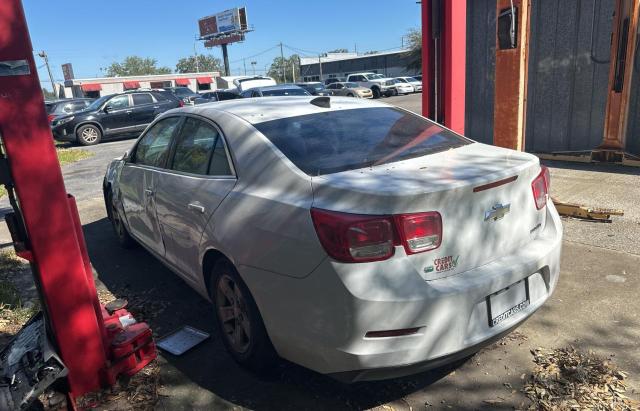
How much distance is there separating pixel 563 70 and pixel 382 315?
7731 mm

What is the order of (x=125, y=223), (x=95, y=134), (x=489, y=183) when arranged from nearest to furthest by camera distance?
1. (x=489, y=183)
2. (x=125, y=223)
3. (x=95, y=134)

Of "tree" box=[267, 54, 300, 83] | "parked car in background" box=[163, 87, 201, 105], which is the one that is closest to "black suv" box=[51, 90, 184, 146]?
"parked car in background" box=[163, 87, 201, 105]

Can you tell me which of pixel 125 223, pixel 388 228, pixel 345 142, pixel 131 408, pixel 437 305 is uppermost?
pixel 345 142

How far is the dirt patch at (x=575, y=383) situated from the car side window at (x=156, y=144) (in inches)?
117

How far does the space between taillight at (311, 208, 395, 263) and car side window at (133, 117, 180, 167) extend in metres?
2.15

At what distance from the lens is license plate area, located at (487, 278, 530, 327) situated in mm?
2396

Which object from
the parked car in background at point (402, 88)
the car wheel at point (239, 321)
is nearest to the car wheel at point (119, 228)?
the car wheel at point (239, 321)

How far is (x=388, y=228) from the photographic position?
2184mm

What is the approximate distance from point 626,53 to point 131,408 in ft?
25.2

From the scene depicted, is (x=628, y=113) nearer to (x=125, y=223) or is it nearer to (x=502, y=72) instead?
(x=502, y=72)

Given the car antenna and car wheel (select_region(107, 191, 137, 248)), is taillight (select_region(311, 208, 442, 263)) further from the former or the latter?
car wheel (select_region(107, 191, 137, 248))

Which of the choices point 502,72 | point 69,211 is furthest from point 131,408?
point 502,72

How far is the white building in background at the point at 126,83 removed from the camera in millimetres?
50638

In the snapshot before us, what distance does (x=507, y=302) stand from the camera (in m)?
2.47
